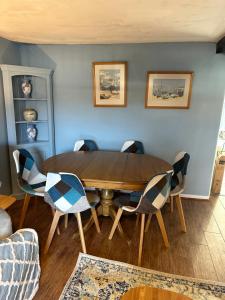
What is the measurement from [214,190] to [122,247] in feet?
7.07

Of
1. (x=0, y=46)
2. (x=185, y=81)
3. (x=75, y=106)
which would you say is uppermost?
(x=0, y=46)

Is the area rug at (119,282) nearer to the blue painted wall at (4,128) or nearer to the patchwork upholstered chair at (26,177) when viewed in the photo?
the patchwork upholstered chair at (26,177)

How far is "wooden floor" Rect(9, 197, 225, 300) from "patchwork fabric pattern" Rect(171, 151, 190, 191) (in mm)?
537

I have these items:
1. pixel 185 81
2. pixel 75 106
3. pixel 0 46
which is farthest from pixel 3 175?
pixel 185 81

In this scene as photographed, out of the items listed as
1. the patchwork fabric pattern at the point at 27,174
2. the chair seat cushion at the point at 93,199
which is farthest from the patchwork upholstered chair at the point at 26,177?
the chair seat cushion at the point at 93,199

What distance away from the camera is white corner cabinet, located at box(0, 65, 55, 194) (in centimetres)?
294

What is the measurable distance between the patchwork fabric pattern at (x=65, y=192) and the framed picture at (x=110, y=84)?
1.71 meters

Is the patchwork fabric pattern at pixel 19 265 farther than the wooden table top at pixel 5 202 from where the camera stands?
No

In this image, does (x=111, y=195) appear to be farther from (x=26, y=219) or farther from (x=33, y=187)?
(x=26, y=219)

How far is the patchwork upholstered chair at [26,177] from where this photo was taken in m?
2.39

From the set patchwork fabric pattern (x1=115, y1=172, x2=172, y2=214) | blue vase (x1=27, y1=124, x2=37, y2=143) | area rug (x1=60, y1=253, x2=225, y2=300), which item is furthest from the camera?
blue vase (x1=27, y1=124, x2=37, y2=143)

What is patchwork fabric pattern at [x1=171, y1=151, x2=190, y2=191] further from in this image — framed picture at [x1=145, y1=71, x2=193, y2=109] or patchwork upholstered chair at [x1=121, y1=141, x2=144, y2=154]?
framed picture at [x1=145, y1=71, x2=193, y2=109]

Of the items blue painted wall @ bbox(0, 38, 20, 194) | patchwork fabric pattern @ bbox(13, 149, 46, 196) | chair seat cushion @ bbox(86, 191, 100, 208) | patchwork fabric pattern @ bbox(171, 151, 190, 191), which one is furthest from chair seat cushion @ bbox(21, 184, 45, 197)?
patchwork fabric pattern @ bbox(171, 151, 190, 191)

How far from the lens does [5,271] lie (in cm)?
130
